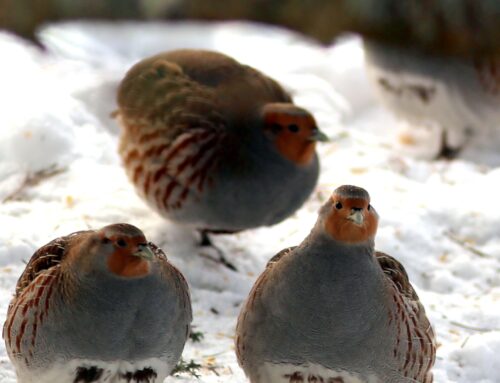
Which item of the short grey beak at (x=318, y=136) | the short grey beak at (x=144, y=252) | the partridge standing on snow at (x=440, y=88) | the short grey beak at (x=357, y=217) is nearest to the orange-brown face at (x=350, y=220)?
the short grey beak at (x=357, y=217)

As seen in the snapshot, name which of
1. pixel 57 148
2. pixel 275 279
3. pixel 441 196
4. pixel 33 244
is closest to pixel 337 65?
pixel 441 196

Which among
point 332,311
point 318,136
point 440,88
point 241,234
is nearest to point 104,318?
point 332,311

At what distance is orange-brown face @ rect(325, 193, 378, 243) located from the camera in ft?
10.8

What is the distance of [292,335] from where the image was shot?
3.39 metres

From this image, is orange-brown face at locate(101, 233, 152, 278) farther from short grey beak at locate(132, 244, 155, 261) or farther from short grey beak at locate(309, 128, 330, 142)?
short grey beak at locate(309, 128, 330, 142)

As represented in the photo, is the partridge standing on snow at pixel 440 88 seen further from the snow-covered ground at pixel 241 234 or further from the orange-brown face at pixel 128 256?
the orange-brown face at pixel 128 256

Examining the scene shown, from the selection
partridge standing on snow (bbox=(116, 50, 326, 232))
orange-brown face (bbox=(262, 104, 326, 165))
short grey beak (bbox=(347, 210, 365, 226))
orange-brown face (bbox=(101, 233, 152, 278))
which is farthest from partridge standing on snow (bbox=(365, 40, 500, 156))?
orange-brown face (bbox=(101, 233, 152, 278))

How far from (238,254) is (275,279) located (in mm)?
2051

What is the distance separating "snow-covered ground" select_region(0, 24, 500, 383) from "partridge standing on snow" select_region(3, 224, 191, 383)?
578mm

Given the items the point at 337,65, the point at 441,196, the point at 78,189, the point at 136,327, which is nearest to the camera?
the point at 136,327

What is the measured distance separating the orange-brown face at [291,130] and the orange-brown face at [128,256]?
1.87 meters

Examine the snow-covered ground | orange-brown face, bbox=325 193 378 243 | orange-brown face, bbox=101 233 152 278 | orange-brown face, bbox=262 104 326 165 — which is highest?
orange-brown face, bbox=325 193 378 243

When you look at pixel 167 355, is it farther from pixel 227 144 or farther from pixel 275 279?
pixel 227 144

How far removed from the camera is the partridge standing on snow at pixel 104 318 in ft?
11.0
